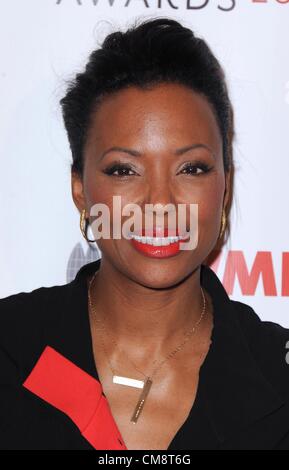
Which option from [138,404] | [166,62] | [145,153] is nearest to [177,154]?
[145,153]

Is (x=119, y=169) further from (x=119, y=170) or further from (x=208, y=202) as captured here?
(x=208, y=202)

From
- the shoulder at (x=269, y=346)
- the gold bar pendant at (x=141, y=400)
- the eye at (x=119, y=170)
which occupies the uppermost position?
the eye at (x=119, y=170)

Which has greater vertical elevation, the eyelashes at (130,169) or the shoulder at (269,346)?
the eyelashes at (130,169)

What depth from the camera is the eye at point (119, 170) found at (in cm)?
139

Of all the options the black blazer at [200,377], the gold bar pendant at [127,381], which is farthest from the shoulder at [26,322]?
the gold bar pendant at [127,381]

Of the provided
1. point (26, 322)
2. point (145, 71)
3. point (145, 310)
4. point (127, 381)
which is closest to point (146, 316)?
point (145, 310)

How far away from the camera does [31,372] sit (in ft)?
4.59

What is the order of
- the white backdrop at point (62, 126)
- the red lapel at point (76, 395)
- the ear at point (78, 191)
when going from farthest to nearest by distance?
the white backdrop at point (62, 126), the ear at point (78, 191), the red lapel at point (76, 395)

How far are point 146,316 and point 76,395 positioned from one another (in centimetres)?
22

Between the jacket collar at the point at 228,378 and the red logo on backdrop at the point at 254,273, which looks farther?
the red logo on backdrop at the point at 254,273

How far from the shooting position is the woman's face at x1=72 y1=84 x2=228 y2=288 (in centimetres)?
137

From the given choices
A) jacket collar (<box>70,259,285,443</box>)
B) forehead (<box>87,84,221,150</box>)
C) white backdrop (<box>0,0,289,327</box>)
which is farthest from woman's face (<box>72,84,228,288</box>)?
white backdrop (<box>0,0,289,327</box>)

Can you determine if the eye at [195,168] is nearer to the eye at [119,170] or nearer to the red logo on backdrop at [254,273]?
the eye at [119,170]

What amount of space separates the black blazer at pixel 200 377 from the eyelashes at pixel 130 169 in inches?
10.9
